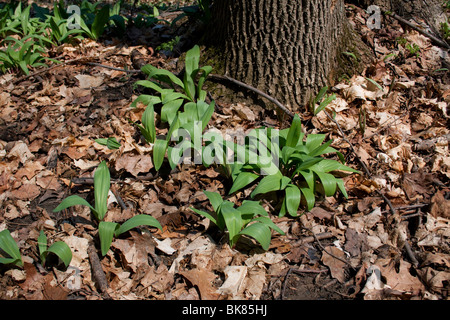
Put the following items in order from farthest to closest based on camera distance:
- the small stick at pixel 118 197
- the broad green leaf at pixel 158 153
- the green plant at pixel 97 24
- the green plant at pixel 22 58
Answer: the green plant at pixel 97 24 → the green plant at pixel 22 58 → the broad green leaf at pixel 158 153 → the small stick at pixel 118 197

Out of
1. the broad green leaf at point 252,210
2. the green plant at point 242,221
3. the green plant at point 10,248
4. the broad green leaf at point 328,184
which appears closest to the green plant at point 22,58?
the green plant at point 10,248

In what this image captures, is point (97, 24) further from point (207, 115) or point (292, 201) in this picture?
point (292, 201)

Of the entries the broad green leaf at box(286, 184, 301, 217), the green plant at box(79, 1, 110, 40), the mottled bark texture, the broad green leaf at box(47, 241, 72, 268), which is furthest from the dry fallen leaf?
the green plant at box(79, 1, 110, 40)

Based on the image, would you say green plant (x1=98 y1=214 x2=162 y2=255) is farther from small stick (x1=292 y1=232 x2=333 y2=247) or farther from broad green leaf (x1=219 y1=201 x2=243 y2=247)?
small stick (x1=292 y1=232 x2=333 y2=247)

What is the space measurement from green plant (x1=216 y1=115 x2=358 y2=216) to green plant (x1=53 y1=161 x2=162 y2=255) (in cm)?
60

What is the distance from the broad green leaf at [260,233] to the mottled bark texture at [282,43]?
1340 millimetres

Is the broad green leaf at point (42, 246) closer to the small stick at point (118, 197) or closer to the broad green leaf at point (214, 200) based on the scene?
the small stick at point (118, 197)

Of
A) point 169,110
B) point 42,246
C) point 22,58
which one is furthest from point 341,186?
point 22,58

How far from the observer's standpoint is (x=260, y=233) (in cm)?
205

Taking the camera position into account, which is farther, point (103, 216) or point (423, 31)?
point (423, 31)

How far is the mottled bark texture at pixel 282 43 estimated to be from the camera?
2.83 metres

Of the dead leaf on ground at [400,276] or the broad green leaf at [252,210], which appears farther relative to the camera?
the broad green leaf at [252,210]

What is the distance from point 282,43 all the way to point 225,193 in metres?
1.29

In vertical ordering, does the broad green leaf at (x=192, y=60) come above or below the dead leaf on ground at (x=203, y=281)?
above
